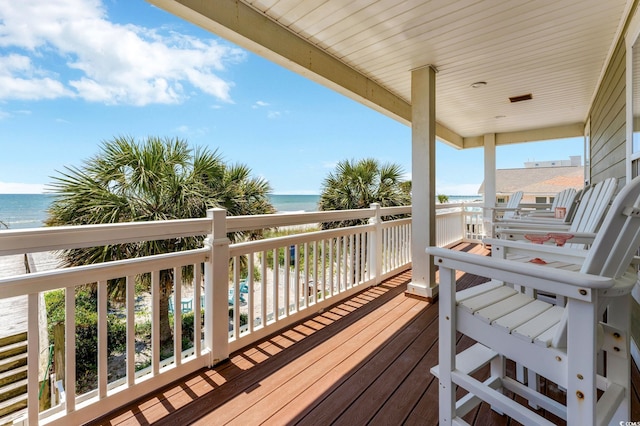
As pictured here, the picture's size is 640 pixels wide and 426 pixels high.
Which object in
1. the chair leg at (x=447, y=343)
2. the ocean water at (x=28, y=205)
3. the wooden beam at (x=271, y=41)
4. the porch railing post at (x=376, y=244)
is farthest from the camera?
the ocean water at (x=28, y=205)

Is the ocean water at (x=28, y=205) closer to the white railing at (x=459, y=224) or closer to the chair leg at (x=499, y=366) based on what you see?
the white railing at (x=459, y=224)

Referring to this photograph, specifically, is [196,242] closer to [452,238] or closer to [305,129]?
[452,238]

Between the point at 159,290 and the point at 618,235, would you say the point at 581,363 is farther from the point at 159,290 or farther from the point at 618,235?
the point at 159,290

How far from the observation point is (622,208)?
78 cm

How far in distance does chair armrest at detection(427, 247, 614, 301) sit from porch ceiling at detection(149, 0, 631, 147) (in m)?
1.96

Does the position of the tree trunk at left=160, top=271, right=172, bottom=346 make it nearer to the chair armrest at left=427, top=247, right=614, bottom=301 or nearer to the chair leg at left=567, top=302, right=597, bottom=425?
the chair armrest at left=427, top=247, right=614, bottom=301

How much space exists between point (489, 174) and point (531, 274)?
6.29 metres

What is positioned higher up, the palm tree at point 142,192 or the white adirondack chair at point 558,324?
the palm tree at point 142,192

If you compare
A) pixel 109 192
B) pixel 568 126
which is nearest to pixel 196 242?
pixel 109 192

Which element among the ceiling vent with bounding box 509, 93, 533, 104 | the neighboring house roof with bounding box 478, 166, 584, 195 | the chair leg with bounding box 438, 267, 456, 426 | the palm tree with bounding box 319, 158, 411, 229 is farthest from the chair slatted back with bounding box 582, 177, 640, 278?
the neighboring house roof with bounding box 478, 166, 584, 195

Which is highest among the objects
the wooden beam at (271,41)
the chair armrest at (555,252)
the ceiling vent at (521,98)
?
the ceiling vent at (521,98)

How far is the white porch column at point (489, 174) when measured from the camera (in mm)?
6188

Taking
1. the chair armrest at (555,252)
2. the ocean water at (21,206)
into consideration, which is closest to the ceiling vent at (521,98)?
the chair armrest at (555,252)

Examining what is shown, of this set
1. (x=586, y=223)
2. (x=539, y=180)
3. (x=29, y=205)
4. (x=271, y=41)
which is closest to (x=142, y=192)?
(x=271, y=41)
